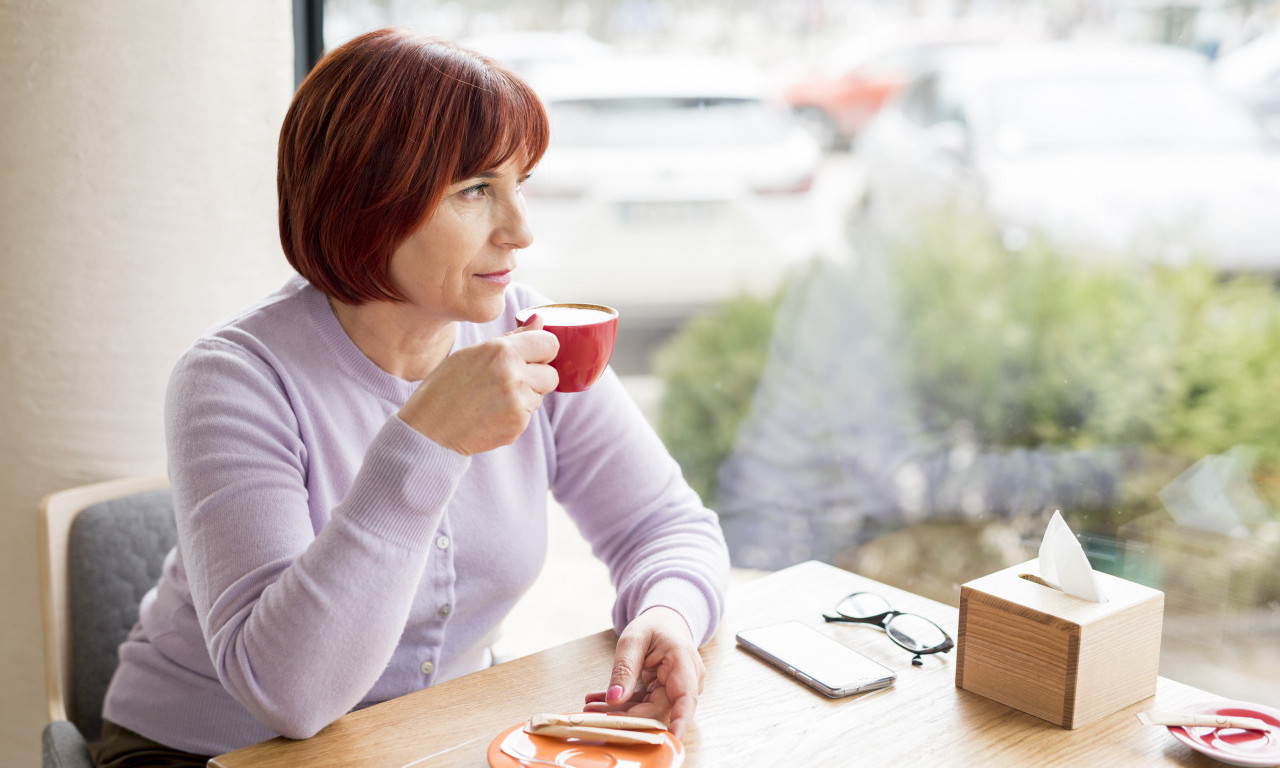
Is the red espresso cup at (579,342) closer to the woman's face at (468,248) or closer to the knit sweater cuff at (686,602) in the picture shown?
the woman's face at (468,248)

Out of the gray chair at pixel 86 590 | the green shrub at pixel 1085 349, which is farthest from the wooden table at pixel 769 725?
the green shrub at pixel 1085 349

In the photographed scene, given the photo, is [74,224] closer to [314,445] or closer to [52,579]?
[52,579]

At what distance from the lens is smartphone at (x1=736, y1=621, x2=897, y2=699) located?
1164mm

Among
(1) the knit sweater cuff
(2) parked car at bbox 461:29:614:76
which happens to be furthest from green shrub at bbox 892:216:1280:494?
(1) the knit sweater cuff

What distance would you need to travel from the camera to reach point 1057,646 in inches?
42.2

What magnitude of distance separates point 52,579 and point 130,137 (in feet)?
2.36

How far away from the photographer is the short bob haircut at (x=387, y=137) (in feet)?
4.09

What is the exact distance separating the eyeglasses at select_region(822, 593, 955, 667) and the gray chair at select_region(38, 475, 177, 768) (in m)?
1.03

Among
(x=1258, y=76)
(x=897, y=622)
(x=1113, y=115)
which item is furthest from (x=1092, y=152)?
(x=897, y=622)

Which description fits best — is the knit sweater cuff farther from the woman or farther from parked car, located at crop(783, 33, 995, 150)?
parked car, located at crop(783, 33, 995, 150)

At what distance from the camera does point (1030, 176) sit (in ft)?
7.48

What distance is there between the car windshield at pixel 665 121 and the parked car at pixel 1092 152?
0.27 meters

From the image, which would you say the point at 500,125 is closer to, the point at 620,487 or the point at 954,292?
the point at 620,487

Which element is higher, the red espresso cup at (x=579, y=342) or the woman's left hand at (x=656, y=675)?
the red espresso cup at (x=579, y=342)
